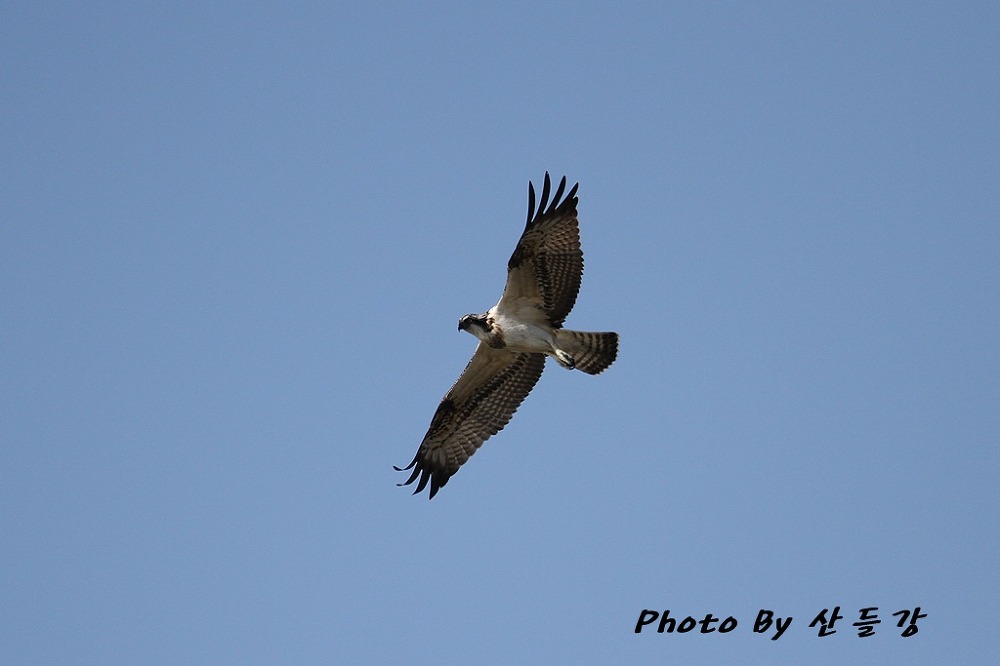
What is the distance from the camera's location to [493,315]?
37.0 ft

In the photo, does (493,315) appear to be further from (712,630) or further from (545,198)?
(712,630)

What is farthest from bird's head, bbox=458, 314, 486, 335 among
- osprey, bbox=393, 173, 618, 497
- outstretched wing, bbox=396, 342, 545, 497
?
outstretched wing, bbox=396, 342, 545, 497

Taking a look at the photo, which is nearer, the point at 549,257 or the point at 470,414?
the point at 549,257

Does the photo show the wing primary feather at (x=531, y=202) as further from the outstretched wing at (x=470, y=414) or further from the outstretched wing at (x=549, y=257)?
the outstretched wing at (x=470, y=414)

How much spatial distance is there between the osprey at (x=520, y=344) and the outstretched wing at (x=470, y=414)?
0.03ft

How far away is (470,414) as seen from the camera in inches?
482

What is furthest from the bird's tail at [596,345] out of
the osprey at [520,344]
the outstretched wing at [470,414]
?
the outstretched wing at [470,414]

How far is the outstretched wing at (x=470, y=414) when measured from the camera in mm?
12023

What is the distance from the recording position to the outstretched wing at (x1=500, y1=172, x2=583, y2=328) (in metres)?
10.8

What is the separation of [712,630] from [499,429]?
3.08m

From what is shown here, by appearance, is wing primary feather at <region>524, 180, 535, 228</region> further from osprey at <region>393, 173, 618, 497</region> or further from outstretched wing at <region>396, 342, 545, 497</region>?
outstretched wing at <region>396, 342, 545, 497</region>

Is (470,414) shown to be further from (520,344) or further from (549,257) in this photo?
(549,257)

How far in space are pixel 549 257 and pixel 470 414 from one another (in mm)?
2191

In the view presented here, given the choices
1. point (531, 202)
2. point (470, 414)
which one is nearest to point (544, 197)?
point (531, 202)
